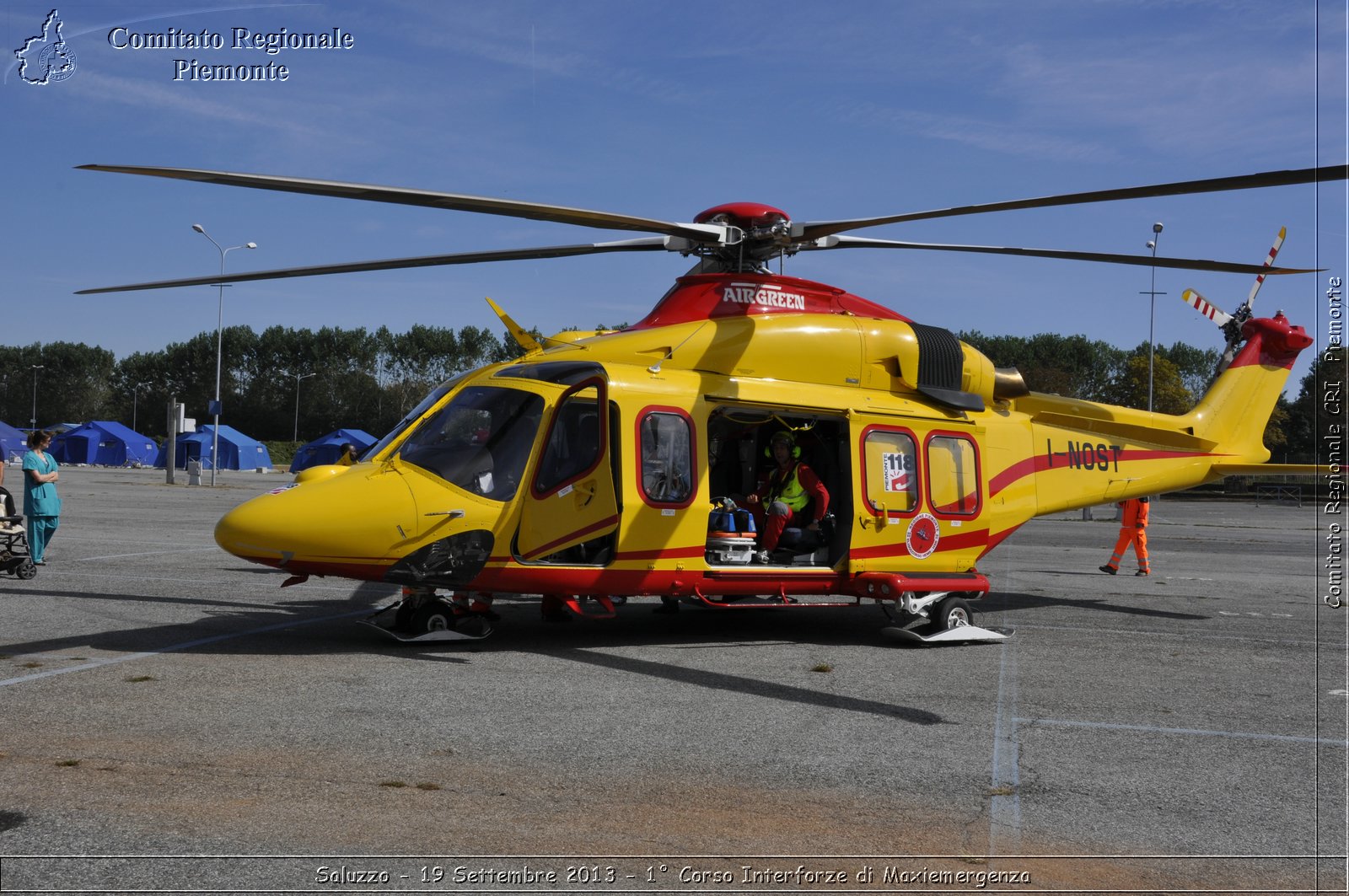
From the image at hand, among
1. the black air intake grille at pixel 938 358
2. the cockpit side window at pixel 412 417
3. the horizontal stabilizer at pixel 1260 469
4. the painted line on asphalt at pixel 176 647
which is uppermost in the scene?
the black air intake grille at pixel 938 358

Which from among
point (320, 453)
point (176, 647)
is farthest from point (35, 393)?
point (176, 647)

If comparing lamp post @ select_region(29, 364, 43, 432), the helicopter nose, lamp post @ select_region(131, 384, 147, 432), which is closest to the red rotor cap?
the helicopter nose

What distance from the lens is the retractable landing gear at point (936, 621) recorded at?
9.98m

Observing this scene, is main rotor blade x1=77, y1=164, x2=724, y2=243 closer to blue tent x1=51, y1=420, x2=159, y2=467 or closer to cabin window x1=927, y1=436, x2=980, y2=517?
cabin window x1=927, y1=436, x2=980, y2=517

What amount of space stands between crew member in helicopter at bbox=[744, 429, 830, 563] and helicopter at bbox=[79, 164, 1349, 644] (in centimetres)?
4

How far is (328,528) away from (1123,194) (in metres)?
6.17

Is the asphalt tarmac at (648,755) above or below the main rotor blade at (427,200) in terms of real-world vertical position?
below

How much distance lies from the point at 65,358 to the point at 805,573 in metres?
127

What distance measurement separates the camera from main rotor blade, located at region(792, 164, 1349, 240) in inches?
246

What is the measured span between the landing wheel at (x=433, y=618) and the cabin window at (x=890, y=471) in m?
3.97

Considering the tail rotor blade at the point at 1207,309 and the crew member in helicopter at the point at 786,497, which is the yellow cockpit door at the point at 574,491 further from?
the tail rotor blade at the point at 1207,309

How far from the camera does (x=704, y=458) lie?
30.8 ft

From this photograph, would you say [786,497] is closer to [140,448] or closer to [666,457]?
[666,457]

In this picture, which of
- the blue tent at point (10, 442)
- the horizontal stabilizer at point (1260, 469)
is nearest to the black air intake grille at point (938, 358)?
the horizontal stabilizer at point (1260, 469)
